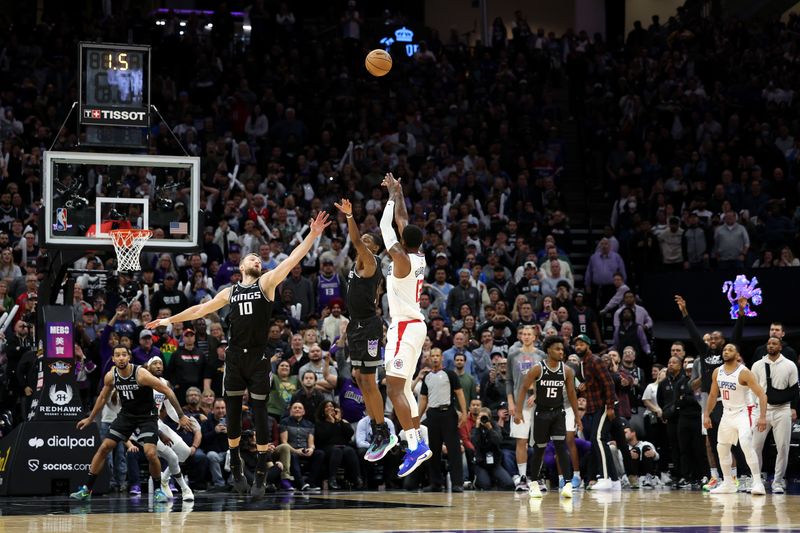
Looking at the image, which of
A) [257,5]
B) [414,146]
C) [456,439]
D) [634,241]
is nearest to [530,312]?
[456,439]

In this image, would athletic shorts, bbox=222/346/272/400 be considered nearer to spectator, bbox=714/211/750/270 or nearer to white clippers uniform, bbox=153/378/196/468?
white clippers uniform, bbox=153/378/196/468

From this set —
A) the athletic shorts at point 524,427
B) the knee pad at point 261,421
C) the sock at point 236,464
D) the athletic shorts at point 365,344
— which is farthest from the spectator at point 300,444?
the athletic shorts at point 365,344

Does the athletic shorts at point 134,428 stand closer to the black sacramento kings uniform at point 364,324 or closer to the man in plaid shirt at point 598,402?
the black sacramento kings uniform at point 364,324

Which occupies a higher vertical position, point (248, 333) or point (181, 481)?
point (248, 333)

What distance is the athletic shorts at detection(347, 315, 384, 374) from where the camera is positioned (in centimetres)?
1195

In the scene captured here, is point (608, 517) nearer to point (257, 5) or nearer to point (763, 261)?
point (763, 261)

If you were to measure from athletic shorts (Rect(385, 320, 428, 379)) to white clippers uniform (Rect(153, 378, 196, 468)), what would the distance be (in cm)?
441

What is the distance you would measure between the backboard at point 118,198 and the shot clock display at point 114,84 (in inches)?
22.9

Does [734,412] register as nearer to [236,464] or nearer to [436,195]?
[236,464]

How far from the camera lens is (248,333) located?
11781 millimetres

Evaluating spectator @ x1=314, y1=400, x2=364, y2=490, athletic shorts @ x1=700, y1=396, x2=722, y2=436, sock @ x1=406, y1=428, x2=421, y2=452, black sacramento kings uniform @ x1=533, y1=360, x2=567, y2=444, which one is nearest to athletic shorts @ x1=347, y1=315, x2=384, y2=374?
sock @ x1=406, y1=428, x2=421, y2=452

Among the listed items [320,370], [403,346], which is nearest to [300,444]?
[320,370]

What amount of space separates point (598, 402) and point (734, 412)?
200 centimetres

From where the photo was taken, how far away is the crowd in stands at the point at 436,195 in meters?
18.0
